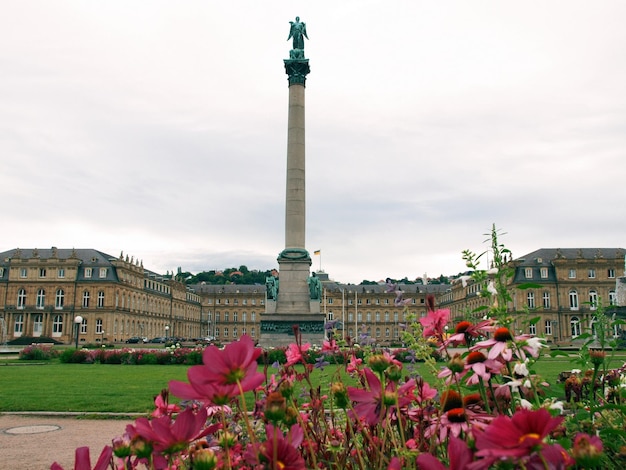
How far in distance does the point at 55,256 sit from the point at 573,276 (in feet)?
269

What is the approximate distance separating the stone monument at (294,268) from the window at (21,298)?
226 ft

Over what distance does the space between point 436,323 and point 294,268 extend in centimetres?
3362

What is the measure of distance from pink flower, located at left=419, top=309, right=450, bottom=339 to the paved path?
22.8 ft

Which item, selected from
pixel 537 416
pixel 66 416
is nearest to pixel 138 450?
pixel 537 416

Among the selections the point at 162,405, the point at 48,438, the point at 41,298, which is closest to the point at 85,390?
the point at 48,438

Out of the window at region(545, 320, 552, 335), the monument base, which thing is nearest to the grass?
the monument base

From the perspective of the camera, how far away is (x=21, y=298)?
89.4m

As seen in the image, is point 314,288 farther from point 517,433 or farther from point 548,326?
point 548,326

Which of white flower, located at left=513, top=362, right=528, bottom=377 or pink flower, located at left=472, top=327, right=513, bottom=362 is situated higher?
pink flower, located at left=472, top=327, right=513, bottom=362

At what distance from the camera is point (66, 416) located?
13.4m

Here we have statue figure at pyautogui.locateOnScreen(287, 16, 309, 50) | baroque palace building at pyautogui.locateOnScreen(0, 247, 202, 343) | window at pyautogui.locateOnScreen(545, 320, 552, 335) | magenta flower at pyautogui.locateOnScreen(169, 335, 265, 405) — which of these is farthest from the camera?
baroque palace building at pyautogui.locateOnScreen(0, 247, 202, 343)

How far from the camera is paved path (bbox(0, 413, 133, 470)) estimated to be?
8.93 meters

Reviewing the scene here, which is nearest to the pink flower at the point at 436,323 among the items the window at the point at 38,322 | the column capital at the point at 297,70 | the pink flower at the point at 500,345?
the pink flower at the point at 500,345

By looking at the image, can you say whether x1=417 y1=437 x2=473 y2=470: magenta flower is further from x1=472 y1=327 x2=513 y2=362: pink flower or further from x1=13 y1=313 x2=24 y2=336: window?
x1=13 y1=313 x2=24 y2=336: window
